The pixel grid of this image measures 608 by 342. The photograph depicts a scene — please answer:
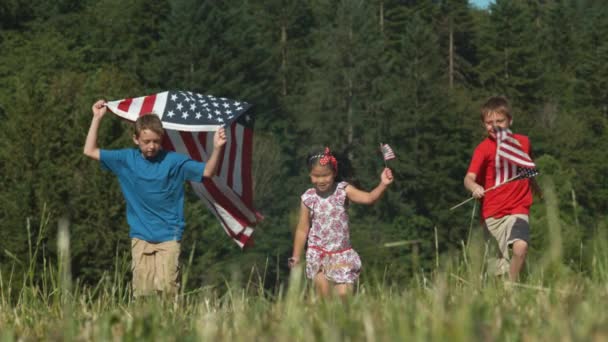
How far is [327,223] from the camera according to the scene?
813cm

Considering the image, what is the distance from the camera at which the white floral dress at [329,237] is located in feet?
26.4

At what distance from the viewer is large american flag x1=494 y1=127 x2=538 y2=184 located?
301 inches

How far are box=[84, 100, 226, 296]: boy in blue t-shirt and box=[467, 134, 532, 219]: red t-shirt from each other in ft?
5.93

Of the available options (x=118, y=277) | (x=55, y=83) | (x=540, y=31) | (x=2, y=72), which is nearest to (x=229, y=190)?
(x=118, y=277)

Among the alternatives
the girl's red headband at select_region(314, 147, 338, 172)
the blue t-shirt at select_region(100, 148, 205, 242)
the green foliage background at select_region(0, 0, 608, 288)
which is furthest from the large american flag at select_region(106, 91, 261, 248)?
the green foliage background at select_region(0, 0, 608, 288)

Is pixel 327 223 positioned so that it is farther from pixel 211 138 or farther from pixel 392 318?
pixel 392 318

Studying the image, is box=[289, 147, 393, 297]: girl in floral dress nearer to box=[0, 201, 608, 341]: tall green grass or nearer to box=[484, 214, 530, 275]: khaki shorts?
box=[484, 214, 530, 275]: khaki shorts

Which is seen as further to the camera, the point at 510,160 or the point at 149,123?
the point at 510,160

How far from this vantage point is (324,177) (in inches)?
323

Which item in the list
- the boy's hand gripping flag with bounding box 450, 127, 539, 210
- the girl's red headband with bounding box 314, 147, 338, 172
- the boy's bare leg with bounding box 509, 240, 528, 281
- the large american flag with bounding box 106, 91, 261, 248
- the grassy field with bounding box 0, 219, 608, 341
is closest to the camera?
the grassy field with bounding box 0, 219, 608, 341

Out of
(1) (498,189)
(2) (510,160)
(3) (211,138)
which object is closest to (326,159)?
(1) (498,189)

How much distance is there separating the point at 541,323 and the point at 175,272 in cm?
461

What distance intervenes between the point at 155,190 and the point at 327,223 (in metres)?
1.23

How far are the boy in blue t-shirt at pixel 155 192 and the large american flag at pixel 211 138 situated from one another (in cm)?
226
